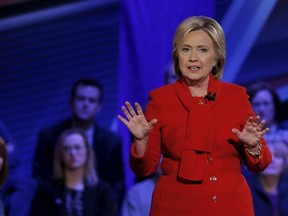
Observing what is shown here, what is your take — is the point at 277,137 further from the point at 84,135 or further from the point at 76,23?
the point at 76,23

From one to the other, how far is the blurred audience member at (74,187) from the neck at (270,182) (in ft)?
3.20

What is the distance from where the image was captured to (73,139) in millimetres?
4895

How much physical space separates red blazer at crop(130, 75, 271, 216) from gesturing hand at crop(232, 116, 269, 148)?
0.08m

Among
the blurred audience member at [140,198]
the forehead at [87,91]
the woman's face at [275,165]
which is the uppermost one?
the forehead at [87,91]

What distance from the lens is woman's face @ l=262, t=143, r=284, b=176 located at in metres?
4.74

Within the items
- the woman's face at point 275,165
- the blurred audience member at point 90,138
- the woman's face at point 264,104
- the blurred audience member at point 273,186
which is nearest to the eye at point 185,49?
the blurred audience member at point 273,186

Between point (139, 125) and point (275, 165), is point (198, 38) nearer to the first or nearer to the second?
point (139, 125)

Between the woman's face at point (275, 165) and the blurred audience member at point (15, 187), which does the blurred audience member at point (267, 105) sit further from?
the blurred audience member at point (15, 187)

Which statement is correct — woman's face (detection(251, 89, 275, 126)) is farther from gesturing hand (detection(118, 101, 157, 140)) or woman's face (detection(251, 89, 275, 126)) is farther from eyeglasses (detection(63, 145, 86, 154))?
gesturing hand (detection(118, 101, 157, 140))

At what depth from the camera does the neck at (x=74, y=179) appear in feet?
15.7

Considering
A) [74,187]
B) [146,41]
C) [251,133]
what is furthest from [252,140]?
[146,41]

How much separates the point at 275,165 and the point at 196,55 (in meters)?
2.44

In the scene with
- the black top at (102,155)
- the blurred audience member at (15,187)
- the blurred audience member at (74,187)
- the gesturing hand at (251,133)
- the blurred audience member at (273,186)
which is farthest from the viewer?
the black top at (102,155)

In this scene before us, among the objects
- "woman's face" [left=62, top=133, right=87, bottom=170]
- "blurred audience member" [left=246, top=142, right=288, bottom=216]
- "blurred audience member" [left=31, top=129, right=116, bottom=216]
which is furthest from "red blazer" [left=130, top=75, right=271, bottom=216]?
"woman's face" [left=62, top=133, right=87, bottom=170]
